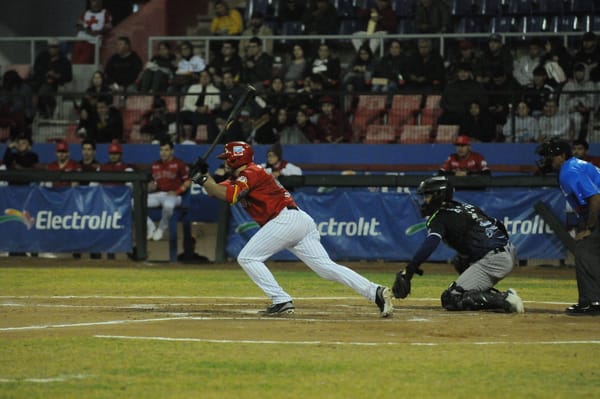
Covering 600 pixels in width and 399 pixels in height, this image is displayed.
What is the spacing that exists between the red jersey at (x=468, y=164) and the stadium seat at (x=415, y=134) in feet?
6.28

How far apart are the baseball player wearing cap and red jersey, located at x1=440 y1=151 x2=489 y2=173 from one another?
7.58 m

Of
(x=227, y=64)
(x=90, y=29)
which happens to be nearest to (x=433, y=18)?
(x=227, y=64)

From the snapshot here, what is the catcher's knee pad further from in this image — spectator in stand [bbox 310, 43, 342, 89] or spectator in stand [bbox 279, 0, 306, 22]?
spectator in stand [bbox 279, 0, 306, 22]

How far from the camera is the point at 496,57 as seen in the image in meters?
20.7

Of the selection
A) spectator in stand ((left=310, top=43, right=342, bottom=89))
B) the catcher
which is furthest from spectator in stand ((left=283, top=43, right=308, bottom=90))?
the catcher

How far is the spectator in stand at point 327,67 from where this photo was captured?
2130 centimetres

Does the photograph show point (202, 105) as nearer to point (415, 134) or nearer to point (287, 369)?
point (415, 134)

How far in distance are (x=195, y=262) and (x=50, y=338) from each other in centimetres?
987

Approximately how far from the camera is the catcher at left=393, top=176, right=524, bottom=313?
11.3 metres

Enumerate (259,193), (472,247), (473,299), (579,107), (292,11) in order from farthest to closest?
(292,11) → (579,107) → (472,247) → (473,299) → (259,193)

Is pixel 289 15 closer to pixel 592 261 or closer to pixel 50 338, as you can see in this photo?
pixel 592 261

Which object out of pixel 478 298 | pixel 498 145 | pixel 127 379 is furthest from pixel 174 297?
pixel 498 145

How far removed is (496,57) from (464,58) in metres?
0.67

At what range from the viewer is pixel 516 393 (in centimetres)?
701
